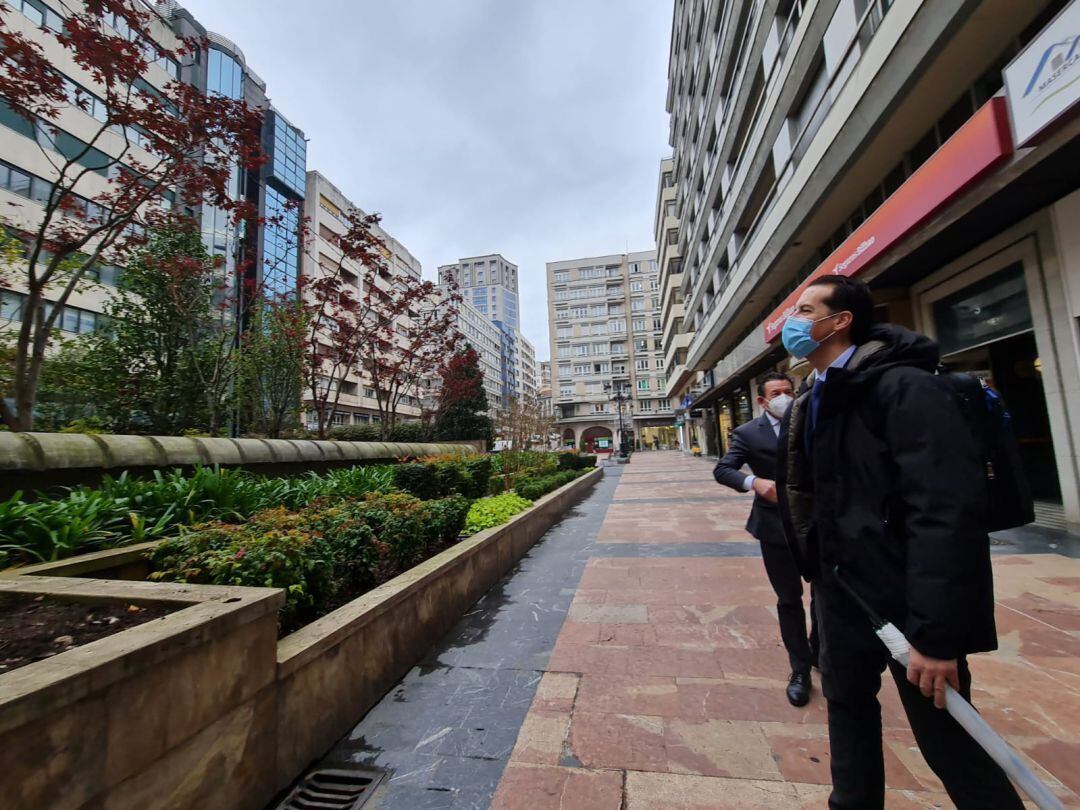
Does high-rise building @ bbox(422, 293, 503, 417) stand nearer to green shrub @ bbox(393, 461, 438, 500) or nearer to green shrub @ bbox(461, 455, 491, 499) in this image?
green shrub @ bbox(461, 455, 491, 499)

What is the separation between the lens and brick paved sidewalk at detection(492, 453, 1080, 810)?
2035 mm

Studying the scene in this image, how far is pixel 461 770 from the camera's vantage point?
2238mm

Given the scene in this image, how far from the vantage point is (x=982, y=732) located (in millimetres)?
1176

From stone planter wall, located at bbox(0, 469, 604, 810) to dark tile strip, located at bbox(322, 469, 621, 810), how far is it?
0.19 metres

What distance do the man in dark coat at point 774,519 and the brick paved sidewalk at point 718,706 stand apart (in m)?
0.17

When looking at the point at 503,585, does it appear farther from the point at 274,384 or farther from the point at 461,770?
the point at 274,384

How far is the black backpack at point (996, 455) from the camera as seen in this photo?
1.33 meters

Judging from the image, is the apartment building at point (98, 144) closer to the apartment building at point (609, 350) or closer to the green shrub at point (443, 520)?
the green shrub at point (443, 520)

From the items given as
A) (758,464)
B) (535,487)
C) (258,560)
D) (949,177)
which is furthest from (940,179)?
(258,560)

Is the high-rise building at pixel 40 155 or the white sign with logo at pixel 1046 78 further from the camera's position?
the high-rise building at pixel 40 155

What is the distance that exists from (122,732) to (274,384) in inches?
473

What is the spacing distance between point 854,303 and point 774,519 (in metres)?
1.67

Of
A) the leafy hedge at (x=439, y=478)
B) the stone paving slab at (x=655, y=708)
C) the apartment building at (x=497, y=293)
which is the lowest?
the stone paving slab at (x=655, y=708)

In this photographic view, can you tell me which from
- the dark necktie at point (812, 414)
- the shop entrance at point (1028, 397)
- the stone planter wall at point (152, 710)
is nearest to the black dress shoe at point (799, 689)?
the dark necktie at point (812, 414)
